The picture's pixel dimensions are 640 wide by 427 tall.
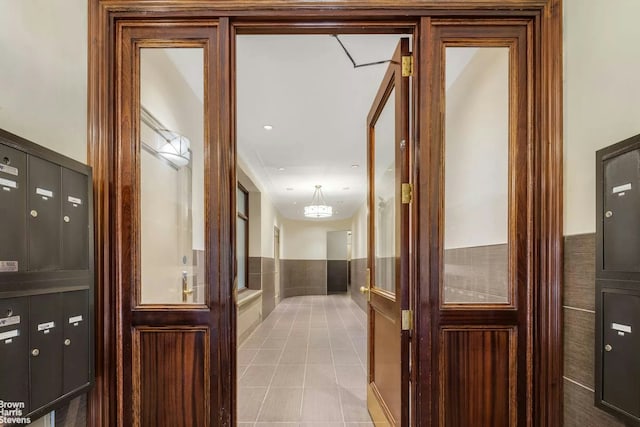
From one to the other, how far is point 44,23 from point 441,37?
175 cm

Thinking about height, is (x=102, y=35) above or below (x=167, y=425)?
above

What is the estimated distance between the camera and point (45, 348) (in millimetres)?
1429

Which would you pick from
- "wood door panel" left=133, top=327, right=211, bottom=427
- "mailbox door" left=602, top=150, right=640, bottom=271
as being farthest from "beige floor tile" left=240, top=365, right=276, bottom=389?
"mailbox door" left=602, top=150, right=640, bottom=271

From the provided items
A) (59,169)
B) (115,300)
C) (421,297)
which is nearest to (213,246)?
(115,300)

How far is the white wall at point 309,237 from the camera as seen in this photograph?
1391cm

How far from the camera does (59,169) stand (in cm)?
152

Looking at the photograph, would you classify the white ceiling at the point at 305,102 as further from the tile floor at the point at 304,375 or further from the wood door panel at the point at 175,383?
the tile floor at the point at 304,375

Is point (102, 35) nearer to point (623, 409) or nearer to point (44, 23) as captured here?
point (44, 23)

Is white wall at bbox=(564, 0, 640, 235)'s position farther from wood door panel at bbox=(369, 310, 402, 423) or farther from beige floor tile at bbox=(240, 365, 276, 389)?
beige floor tile at bbox=(240, 365, 276, 389)

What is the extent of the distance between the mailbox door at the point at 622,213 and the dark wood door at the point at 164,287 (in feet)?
5.32

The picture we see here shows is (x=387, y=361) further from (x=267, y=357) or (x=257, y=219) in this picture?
(x=257, y=219)

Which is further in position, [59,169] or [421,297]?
[421,297]

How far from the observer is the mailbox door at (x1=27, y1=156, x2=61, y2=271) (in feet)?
4.49

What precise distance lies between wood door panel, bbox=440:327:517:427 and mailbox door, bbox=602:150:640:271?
0.65 meters
